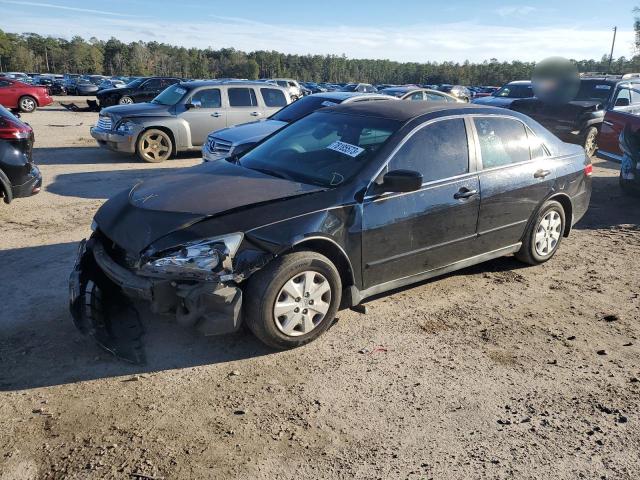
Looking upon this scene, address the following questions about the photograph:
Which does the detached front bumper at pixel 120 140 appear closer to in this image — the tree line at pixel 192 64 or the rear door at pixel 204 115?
the rear door at pixel 204 115

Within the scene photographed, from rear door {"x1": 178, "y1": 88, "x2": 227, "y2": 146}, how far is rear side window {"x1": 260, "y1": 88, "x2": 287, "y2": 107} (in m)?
1.09

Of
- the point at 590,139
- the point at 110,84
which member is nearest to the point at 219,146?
the point at 590,139

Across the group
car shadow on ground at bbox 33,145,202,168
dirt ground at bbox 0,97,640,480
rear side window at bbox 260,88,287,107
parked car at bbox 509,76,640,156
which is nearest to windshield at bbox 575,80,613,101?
parked car at bbox 509,76,640,156

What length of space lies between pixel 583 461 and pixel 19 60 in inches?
4212

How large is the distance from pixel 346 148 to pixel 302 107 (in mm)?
5549

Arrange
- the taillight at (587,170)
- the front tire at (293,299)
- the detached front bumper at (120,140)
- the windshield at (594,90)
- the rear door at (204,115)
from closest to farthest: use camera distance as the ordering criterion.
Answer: the front tire at (293,299) → the taillight at (587,170) → the detached front bumper at (120,140) → the rear door at (204,115) → the windshield at (594,90)

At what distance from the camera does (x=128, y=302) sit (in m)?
4.27

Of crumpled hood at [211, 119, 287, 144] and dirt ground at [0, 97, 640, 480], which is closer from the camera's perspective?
dirt ground at [0, 97, 640, 480]

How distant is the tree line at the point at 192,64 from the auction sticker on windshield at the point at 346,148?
6465cm

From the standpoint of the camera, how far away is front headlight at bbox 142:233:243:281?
139 inches

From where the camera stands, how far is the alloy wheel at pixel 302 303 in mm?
3762

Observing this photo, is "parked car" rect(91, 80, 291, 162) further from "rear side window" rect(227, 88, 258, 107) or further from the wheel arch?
the wheel arch

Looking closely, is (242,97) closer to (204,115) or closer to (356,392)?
(204,115)

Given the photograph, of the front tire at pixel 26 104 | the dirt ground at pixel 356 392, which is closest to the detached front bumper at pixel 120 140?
the dirt ground at pixel 356 392
